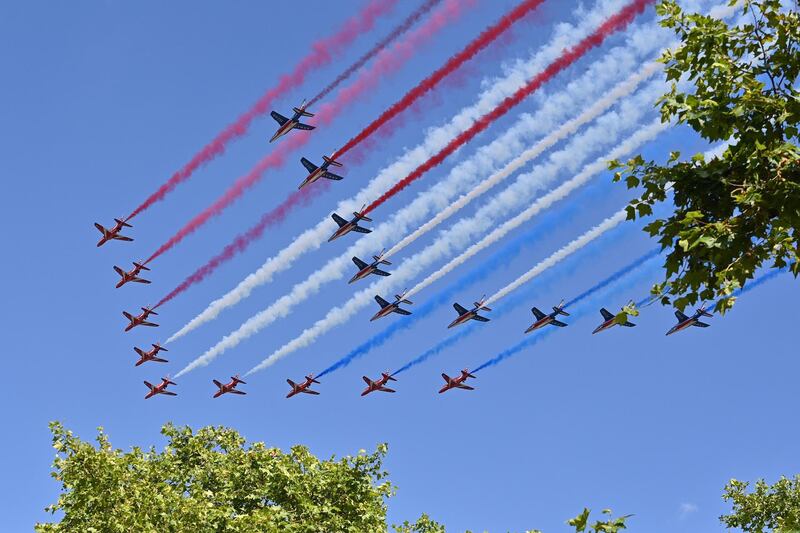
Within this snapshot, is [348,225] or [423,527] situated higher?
[348,225]

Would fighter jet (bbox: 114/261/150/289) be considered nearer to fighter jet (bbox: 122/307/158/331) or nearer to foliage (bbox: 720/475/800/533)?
fighter jet (bbox: 122/307/158/331)

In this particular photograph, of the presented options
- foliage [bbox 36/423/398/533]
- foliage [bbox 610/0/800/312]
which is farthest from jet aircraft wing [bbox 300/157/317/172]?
foliage [bbox 610/0/800/312]

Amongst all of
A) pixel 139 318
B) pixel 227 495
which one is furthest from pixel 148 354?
pixel 227 495

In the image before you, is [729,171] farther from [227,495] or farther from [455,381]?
[455,381]

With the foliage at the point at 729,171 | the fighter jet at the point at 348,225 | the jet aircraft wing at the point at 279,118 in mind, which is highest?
the jet aircraft wing at the point at 279,118

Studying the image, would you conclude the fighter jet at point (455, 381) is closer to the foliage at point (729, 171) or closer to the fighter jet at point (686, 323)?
the fighter jet at point (686, 323)

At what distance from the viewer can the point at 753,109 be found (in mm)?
15047

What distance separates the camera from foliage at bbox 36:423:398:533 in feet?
110

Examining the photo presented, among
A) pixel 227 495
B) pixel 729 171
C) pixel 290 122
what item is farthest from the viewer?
pixel 290 122

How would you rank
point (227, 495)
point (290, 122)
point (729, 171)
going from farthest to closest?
point (290, 122)
point (227, 495)
point (729, 171)

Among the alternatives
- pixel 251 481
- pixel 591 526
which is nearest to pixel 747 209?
pixel 591 526

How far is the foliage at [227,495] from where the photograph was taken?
3366 cm

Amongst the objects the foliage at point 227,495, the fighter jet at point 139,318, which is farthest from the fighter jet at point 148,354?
the foliage at point 227,495

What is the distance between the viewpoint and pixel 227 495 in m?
→ 40.1
